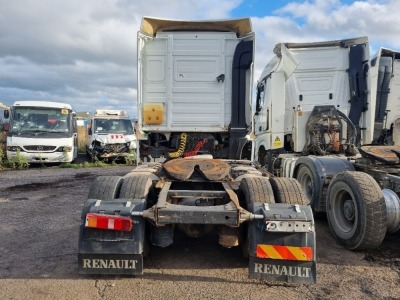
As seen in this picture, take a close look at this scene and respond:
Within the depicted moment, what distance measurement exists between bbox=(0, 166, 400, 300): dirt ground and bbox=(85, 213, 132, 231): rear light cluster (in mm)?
593

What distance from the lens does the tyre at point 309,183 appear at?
6344 mm

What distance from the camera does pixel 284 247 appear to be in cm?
371

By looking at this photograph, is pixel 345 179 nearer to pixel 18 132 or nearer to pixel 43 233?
pixel 43 233

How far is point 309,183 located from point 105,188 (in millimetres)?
4107

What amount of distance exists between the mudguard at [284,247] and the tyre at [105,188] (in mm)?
1616

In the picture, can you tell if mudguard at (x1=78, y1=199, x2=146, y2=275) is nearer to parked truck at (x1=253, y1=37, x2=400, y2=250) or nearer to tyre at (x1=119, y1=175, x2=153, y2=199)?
tyre at (x1=119, y1=175, x2=153, y2=199)

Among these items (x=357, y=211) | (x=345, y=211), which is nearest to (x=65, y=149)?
(x=345, y=211)

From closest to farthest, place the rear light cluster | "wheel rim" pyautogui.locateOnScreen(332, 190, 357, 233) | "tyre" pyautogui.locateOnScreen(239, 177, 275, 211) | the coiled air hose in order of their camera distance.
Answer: the rear light cluster, "tyre" pyautogui.locateOnScreen(239, 177, 275, 211), "wheel rim" pyautogui.locateOnScreen(332, 190, 357, 233), the coiled air hose

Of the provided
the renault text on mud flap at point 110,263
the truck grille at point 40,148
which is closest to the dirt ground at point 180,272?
the renault text on mud flap at point 110,263

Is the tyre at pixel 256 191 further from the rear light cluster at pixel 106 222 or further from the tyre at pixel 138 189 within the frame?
the rear light cluster at pixel 106 222

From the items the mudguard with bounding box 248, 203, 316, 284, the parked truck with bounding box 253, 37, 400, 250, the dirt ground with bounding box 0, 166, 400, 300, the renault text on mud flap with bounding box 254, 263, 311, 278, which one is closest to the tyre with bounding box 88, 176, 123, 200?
the dirt ground with bounding box 0, 166, 400, 300

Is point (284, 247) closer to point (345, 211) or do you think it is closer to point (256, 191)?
point (256, 191)

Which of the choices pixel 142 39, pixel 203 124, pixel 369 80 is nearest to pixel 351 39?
pixel 369 80

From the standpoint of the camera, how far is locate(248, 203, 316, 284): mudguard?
3645mm
